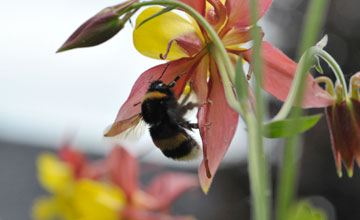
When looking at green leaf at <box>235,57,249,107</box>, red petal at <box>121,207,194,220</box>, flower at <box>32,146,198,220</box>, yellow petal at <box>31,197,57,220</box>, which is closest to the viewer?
green leaf at <box>235,57,249,107</box>

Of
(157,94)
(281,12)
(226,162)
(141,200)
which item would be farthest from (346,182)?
(157,94)

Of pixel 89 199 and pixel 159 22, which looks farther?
pixel 89 199

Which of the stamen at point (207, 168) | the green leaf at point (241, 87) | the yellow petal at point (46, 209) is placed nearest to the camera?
the green leaf at point (241, 87)

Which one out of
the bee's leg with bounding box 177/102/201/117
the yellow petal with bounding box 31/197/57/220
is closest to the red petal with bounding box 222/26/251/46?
the bee's leg with bounding box 177/102/201/117

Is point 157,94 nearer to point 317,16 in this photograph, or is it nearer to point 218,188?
point 317,16

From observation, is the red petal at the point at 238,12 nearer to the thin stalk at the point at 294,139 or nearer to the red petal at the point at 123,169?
the thin stalk at the point at 294,139

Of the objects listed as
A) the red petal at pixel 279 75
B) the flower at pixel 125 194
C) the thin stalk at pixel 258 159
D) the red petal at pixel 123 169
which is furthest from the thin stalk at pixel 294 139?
the red petal at pixel 123 169

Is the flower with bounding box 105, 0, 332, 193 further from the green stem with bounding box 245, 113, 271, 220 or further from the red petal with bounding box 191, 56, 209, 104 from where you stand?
the green stem with bounding box 245, 113, 271, 220
